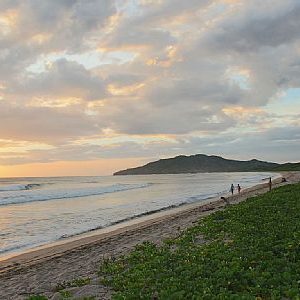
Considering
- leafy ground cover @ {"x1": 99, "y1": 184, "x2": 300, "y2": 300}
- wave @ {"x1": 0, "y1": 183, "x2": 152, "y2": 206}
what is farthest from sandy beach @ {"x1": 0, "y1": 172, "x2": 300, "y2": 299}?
wave @ {"x1": 0, "y1": 183, "x2": 152, "y2": 206}

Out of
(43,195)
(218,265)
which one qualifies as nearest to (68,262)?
(218,265)

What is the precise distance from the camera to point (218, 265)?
11648 mm

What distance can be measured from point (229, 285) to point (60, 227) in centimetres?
1825

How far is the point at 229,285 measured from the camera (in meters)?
10.1

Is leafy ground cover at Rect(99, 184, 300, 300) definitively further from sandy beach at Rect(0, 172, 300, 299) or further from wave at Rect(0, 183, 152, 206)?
wave at Rect(0, 183, 152, 206)

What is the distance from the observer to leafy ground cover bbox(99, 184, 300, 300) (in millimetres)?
9648

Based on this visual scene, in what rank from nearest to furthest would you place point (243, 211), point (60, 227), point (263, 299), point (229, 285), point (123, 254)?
point (263, 299) → point (229, 285) → point (123, 254) → point (243, 211) → point (60, 227)

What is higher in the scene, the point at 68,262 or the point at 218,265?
the point at 218,265

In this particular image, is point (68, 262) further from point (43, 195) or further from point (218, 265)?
point (43, 195)

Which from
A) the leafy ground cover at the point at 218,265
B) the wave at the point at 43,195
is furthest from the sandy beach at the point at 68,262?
the wave at the point at 43,195

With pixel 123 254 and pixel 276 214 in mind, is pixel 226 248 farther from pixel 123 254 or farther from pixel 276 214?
pixel 276 214

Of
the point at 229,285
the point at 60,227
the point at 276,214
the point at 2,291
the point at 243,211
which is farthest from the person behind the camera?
the point at 60,227

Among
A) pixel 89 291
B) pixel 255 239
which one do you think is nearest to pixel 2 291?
pixel 89 291

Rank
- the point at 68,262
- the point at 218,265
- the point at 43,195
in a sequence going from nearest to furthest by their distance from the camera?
the point at 218,265, the point at 68,262, the point at 43,195
